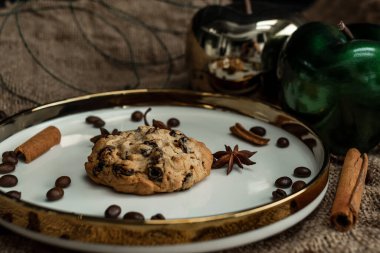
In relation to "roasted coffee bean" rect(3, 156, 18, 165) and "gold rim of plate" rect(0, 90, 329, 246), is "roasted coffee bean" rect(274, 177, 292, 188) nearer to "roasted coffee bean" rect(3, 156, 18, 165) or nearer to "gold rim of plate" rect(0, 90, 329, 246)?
"gold rim of plate" rect(0, 90, 329, 246)

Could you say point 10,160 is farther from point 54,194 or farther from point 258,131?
point 258,131

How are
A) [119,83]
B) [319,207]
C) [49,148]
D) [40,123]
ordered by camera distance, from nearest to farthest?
[319,207], [49,148], [40,123], [119,83]

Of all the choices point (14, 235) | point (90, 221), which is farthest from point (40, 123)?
point (90, 221)

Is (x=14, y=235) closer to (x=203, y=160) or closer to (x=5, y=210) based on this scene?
(x=5, y=210)

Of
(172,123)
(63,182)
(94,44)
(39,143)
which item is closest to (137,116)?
(172,123)

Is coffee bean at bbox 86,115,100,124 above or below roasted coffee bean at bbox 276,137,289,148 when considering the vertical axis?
below

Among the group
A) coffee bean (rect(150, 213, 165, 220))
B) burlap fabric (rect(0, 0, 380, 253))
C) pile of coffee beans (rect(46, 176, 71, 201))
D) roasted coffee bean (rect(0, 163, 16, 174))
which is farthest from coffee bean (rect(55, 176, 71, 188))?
burlap fabric (rect(0, 0, 380, 253))
